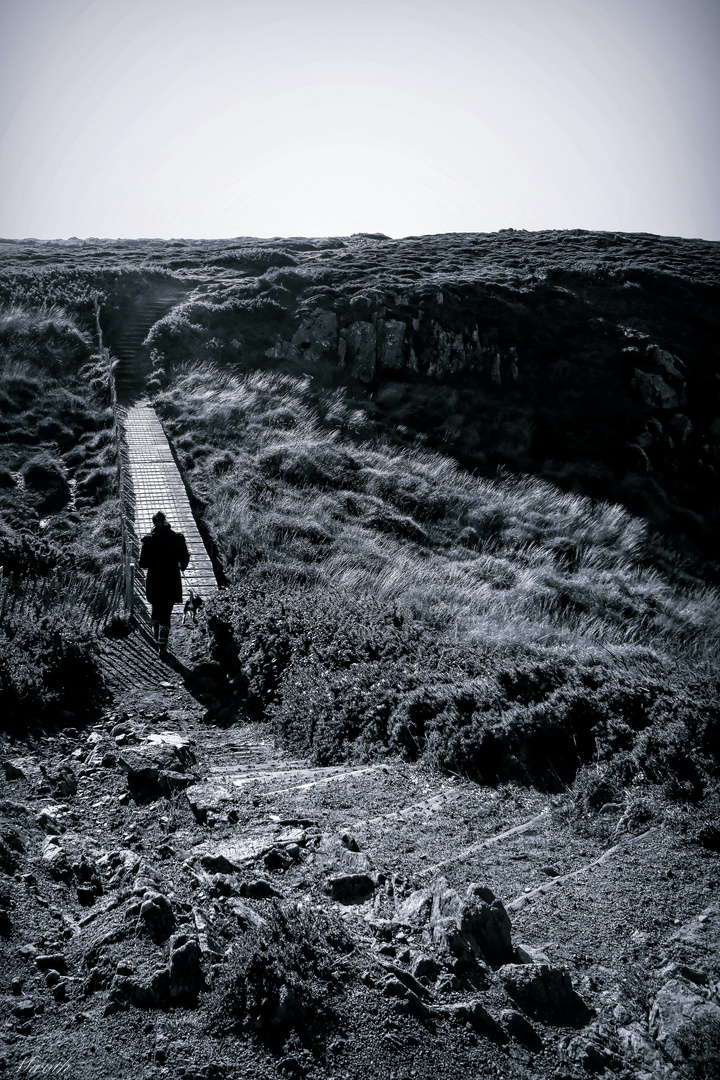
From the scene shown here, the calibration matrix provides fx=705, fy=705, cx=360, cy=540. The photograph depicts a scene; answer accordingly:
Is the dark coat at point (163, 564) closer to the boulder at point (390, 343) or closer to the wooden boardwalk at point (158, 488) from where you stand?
the wooden boardwalk at point (158, 488)

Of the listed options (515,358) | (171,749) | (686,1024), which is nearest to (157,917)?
(686,1024)

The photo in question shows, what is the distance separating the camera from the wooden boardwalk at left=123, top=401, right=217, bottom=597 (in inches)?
443

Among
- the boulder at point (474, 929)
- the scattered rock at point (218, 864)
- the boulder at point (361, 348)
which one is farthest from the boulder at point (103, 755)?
the boulder at point (361, 348)

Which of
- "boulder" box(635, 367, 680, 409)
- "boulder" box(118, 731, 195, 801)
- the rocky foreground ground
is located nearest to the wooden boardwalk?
"boulder" box(118, 731, 195, 801)

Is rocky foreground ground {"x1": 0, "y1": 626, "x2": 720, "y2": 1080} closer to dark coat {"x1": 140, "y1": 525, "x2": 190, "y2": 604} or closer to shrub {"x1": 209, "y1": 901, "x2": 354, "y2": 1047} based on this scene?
shrub {"x1": 209, "y1": 901, "x2": 354, "y2": 1047}

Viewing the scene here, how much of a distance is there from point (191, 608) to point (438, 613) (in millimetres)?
3469

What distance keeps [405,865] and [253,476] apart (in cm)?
1282

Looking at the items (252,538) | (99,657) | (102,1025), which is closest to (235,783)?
(102,1025)

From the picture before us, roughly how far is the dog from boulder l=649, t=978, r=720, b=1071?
24.6ft

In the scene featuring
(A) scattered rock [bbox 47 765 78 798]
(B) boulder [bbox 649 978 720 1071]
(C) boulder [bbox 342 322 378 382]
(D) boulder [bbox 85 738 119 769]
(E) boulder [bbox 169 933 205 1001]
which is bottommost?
(D) boulder [bbox 85 738 119 769]

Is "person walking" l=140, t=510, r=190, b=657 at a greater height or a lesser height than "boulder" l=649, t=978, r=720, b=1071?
lesser

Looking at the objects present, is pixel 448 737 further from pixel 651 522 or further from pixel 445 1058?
pixel 651 522

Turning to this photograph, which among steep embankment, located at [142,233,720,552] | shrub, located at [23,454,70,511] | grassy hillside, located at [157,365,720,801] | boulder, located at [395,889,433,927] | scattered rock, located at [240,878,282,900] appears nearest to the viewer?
boulder, located at [395,889,433,927]

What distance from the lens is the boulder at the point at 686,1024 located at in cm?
240
